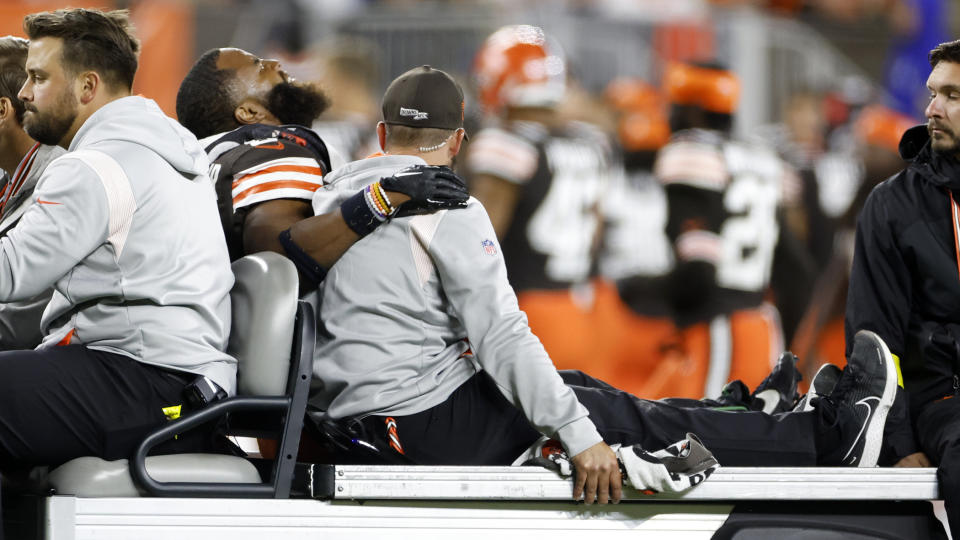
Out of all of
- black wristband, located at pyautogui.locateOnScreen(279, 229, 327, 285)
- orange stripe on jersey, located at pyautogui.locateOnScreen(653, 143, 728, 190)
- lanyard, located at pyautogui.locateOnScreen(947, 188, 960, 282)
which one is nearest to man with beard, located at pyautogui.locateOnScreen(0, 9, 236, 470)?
black wristband, located at pyautogui.locateOnScreen(279, 229, 327, 285)

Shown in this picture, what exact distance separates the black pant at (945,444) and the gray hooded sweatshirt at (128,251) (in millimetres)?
1739

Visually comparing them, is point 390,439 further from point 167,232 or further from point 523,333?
point 167,232

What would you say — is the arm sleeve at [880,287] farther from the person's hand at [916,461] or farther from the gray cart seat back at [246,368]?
the gray cart seat back at [246,368]

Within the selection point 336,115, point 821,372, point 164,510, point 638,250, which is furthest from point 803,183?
point 164,510

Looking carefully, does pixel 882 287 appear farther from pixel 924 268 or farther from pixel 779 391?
pixel 779 391

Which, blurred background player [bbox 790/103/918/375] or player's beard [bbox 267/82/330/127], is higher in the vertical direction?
player's beard [bbox 267/82/330/127]

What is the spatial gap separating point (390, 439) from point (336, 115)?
7178 millimetres

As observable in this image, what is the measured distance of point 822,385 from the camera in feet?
12.6

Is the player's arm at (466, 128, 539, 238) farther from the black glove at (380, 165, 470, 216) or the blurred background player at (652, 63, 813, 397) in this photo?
the black glove at (380, 165, 470, 216)

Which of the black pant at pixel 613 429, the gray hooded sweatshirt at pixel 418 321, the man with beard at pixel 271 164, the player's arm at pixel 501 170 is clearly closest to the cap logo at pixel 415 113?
the gray hooded sweatshirt at pixel 418 321

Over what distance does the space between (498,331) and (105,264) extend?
3.06ft

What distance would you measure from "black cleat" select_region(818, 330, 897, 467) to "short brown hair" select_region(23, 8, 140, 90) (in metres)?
2.04

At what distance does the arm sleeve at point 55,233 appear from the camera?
9.91ft

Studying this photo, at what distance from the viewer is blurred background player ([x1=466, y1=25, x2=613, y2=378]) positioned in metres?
7.20
